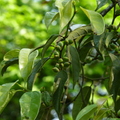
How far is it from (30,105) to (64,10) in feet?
0.78

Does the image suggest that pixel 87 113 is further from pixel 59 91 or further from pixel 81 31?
pixel 81 31

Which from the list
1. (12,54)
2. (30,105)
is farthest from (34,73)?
(30,105)

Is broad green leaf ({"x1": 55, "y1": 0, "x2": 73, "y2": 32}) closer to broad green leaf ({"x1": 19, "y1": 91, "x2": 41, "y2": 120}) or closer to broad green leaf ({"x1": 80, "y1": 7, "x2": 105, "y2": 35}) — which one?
broad green leaf ({"x1": 80, "y1": 7, "x2": 105, "y2": 35})

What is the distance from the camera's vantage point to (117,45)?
112cm

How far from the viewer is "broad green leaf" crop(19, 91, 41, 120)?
2.57 feet

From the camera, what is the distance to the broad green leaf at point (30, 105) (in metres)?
0.78

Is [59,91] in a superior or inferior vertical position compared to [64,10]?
inferior

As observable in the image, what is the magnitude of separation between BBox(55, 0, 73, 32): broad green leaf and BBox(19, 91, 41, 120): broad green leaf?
7.1 inches

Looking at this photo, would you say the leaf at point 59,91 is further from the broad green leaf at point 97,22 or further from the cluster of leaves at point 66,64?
the broad green leaf at point 97,22

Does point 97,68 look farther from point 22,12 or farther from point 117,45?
point 117,45

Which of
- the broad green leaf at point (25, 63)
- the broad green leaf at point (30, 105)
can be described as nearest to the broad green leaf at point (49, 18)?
the broad green leaf at point (25, 63)

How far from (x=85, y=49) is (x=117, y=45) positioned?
0.10 metres

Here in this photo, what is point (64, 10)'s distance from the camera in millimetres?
865

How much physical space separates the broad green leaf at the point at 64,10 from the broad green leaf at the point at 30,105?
7.1 inches
